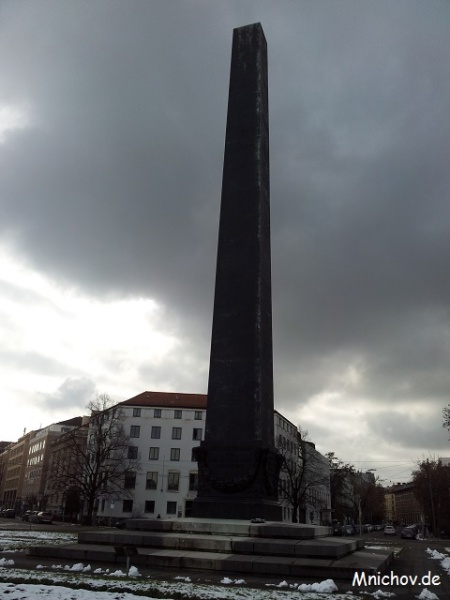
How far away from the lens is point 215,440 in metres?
16.3

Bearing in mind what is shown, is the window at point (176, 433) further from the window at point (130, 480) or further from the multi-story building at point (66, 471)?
the multi-story building at point (66, 471)

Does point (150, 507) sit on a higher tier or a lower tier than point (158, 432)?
lower

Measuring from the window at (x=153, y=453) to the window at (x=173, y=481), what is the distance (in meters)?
2.57

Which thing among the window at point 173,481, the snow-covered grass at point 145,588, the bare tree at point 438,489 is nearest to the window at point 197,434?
the window at point 173,481

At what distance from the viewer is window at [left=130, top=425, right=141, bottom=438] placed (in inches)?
2479

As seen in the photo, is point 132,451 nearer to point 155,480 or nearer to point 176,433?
point 155,480

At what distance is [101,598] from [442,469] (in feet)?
262

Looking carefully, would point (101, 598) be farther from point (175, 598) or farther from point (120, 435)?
point (120, 435)

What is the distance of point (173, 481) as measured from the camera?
60500 mm

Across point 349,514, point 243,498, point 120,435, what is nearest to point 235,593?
point 243,498

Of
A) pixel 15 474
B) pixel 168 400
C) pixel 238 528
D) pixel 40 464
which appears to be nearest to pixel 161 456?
pixel 168 400

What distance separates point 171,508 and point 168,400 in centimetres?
1256

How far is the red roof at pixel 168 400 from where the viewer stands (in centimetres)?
6431

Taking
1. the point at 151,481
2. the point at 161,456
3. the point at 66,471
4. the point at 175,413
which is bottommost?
the point at 151,481
